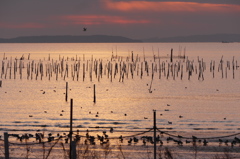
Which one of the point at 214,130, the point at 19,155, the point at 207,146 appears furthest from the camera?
the point at 214,130

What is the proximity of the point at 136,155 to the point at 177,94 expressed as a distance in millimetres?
28275

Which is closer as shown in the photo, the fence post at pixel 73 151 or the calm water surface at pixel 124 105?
the fence post at pixel 73 151

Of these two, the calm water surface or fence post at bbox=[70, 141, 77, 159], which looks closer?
fence post at bbox=[70, 141, 77, 159]

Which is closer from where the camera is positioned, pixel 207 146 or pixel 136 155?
pixel 136 155

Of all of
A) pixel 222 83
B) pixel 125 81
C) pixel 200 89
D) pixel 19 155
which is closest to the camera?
pixel 19 155

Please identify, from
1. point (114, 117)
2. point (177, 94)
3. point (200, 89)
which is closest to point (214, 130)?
point (114, 117)

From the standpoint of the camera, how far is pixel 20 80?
58.8m

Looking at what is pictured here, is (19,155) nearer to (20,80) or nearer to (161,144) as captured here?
(161,144)

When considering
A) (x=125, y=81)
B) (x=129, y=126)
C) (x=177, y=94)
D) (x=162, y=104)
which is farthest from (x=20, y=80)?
(x=129, y=126)

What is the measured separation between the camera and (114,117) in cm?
2789

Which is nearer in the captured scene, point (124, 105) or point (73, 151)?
point (73, 151)

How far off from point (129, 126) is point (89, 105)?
10.6 m

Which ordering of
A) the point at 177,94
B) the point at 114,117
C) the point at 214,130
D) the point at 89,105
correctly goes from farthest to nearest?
the point at 177,94 < the point at 89,105 < the point at 114,117 < the point at 214,130

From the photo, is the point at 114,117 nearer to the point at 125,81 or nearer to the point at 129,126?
the point at 129,126
